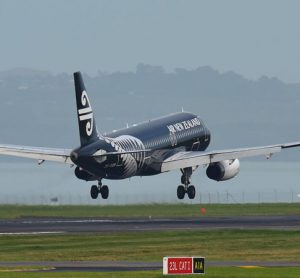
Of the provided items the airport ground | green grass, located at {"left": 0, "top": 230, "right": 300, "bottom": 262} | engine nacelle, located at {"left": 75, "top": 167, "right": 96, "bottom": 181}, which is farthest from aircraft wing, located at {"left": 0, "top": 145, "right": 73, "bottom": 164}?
green grass, located at {"left": 0, "top": 230, "right": 300, "bottom": 262}

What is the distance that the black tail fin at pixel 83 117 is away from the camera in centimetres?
11212

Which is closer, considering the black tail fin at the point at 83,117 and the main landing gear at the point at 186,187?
the black tail fin at the point at 83,117

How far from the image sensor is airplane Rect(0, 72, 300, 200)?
113 metres

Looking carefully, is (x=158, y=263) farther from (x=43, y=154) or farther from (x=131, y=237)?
(x=43, y=154)

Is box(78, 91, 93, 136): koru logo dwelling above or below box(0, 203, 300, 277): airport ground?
above

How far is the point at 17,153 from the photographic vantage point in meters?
123

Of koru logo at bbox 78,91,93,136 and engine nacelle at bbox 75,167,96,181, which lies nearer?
koru logo at bbox 78,91,93,136

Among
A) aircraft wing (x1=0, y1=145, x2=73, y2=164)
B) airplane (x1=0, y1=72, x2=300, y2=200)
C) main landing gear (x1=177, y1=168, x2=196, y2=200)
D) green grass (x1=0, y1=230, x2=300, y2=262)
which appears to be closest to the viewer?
green grass (x1=0, y1=230, x2=300, y2=262)

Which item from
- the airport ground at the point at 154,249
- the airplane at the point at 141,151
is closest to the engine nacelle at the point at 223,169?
the airplane at the point at 141,151

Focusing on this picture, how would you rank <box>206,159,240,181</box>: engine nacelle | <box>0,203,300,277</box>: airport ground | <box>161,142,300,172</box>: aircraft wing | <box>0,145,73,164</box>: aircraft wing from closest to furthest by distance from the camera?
1. <box>0,203,300,277</box>: airport ground
2. <box>0,145,73,164</box>: aircraft wing
3. <box>161,142,300,172</box>: aircraft wing
4. <box>206,159,240,181</box>: engine nacelle

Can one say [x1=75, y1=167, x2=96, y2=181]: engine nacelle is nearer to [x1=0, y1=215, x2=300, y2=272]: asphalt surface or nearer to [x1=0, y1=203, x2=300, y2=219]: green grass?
[x1=0, y1=215, x2=300, y2=272]: asphalt surface

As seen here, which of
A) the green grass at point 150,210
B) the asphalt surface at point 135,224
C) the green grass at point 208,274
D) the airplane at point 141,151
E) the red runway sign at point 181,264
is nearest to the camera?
the red runway sign at point 181,264

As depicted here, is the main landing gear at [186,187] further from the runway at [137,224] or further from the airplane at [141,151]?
the runway at [137,224]

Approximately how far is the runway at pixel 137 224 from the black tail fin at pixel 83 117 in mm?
6571
